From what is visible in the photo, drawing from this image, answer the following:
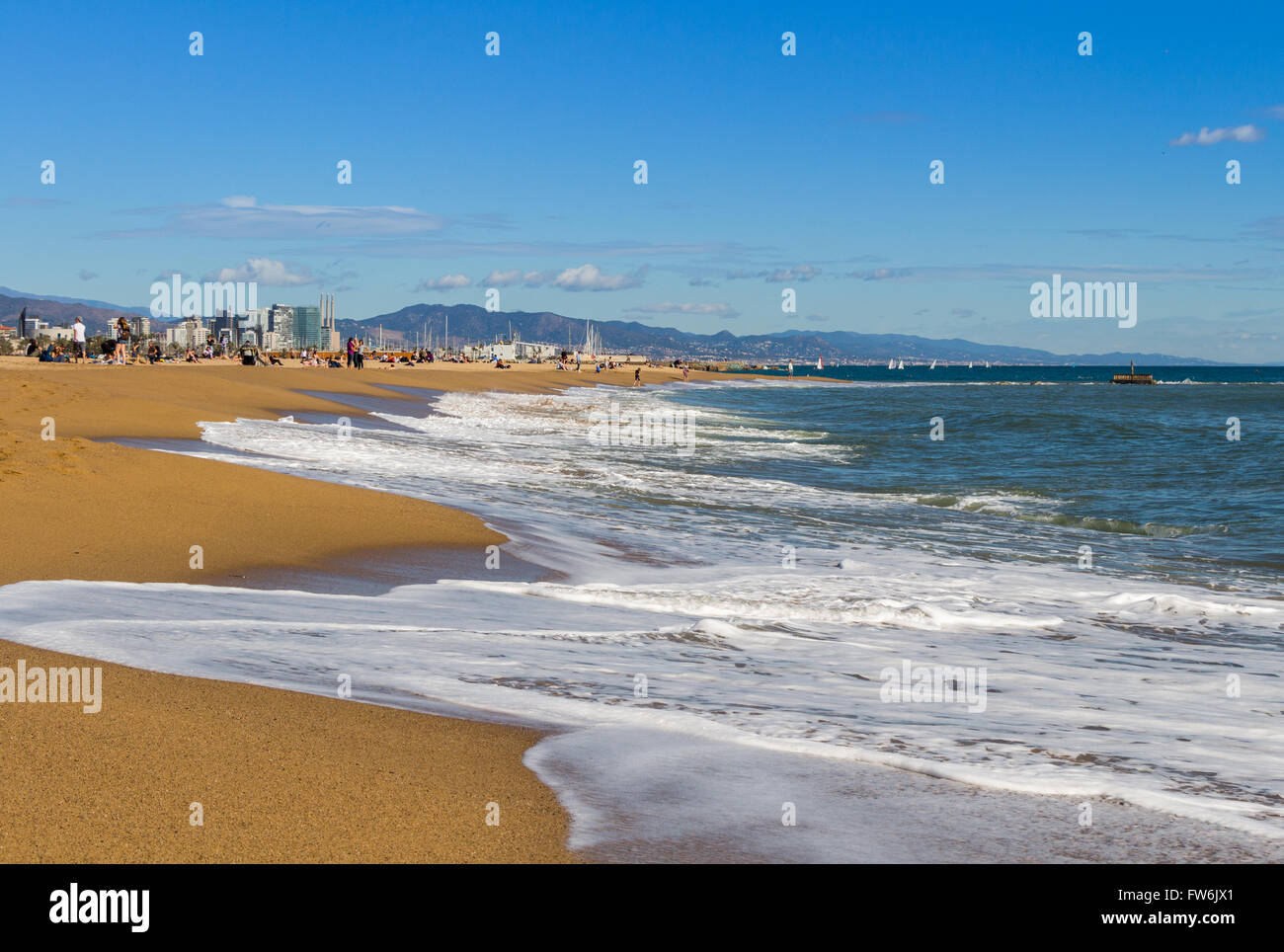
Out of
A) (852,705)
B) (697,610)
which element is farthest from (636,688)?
(697,610)

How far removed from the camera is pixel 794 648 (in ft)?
25.6

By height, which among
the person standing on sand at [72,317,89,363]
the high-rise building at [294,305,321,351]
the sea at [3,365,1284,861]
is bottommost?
the sea at [3,365,1284,861]

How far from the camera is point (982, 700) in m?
6.51

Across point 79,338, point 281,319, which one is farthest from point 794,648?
point 281,319

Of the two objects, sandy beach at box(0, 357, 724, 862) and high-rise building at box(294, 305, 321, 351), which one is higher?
high-rise building at box(294, 305, 321, 351)

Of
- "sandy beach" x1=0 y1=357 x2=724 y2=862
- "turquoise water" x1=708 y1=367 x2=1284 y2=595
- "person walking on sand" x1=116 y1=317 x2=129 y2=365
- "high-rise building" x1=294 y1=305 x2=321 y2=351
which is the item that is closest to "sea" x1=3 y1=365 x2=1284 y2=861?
"turquoise water" x1=708 y1=367 x2=1284 y2=595

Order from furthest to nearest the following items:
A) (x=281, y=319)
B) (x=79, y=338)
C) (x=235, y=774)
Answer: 1. (x=281, y=319)
2. (x=79, y=338)
3. (x=235, y=774)

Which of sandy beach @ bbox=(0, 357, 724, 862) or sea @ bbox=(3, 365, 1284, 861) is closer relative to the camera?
sandy beach @ bbox=(0, 357, 724, 862)

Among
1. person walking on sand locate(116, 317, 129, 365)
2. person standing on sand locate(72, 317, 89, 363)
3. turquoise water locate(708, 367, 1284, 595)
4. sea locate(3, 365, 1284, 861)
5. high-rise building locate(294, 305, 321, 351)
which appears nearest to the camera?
sea locate(3, 365, 1284, 861)

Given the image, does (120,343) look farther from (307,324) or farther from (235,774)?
(307,324)

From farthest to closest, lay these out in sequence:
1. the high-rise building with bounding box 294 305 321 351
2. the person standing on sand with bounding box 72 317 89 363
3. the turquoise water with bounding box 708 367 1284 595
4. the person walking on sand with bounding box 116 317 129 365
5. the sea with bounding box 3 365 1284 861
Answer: the high-rise building with bounding box 294 305 321 351
the person walking on sand with bounding box 116 317 129 365
the person standing on sand with bounding box 72 317 89 363
the turquoise water with bounding box 708 367 1284 595
the sea with bounding box 3 365 1284 861

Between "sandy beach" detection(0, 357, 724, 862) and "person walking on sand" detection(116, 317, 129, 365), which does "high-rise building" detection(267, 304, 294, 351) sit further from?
"sandy beach" detection(0, 357, 724, 862)

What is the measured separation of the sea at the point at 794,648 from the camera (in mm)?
4676

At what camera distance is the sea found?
4.68 meters
